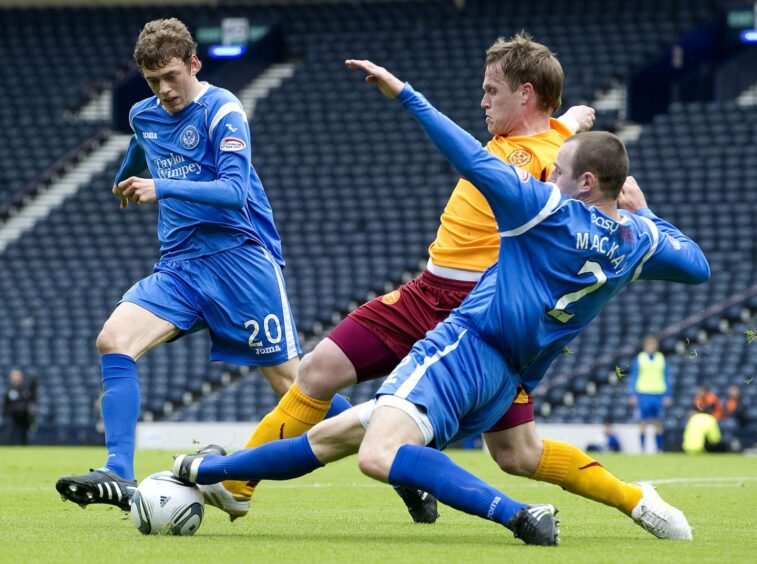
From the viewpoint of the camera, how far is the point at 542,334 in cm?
507

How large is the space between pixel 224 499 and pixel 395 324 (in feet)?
3.25

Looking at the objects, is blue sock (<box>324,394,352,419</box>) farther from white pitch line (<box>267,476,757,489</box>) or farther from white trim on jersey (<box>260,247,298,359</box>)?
white pitch line (<box>267,476,757,489</box>)

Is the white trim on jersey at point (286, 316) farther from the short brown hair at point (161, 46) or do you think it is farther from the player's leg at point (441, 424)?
the player's leg at point (441, 424)

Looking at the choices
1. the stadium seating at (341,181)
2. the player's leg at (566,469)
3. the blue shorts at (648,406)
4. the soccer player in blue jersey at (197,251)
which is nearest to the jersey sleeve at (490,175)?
the player's leg at (566,469)

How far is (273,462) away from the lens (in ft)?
17.1

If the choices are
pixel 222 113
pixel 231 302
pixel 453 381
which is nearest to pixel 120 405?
pixel 231 302

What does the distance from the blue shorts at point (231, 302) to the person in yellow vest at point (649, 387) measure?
1130cm

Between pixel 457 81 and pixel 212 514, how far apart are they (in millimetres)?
18687

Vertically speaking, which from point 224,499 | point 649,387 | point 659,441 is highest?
point 224,499

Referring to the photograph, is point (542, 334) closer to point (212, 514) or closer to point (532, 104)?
point (532, 104)

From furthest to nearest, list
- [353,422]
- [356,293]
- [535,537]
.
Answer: [356,293]
[353,422]
[535,537]

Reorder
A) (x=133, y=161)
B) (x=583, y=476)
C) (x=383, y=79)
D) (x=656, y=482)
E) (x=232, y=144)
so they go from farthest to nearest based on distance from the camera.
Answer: (x=656, y=482), (x=133, y=161), (x=232, y=144), (x=583, y=476), (x=383, y=79)

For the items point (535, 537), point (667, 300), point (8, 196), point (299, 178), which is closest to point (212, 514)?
point (535, 537)

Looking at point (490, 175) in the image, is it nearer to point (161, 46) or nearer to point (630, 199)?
point (630, 199)
